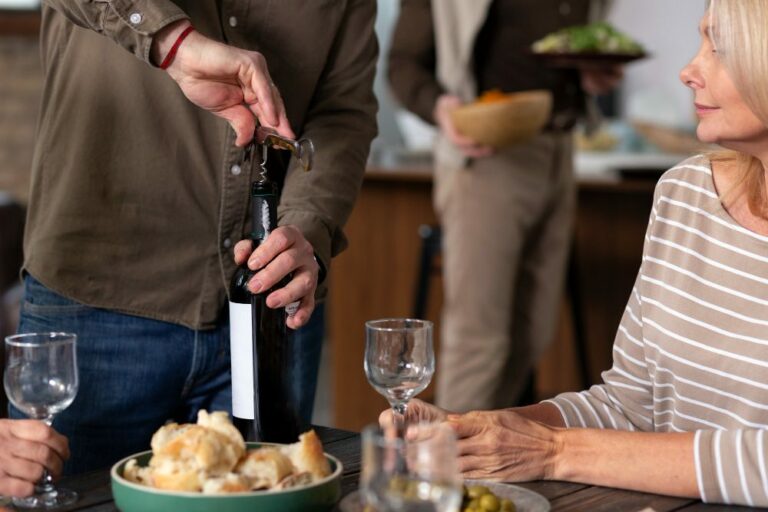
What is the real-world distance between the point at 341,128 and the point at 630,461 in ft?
2.66

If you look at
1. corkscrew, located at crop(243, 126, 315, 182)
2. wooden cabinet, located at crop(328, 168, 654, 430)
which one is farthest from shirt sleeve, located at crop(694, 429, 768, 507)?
wooden cabinet, located at crop(328, 168, 654, 430)

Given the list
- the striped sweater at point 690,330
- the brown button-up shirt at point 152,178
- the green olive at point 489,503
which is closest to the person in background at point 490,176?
the brown button-up shirt at point 152,178

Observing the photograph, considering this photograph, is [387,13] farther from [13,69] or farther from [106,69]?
[106,69]

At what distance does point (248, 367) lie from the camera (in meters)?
1.50

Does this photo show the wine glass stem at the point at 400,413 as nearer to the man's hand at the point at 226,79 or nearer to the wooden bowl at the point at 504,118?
the man's hand at the point at 226,79

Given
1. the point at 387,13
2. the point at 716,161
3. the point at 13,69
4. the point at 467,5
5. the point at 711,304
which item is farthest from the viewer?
the point at 387,13

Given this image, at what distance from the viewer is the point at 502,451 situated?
1489 millimetres

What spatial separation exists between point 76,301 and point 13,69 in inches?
178

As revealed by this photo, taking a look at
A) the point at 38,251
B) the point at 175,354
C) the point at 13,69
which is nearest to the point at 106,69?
the point at 38,251

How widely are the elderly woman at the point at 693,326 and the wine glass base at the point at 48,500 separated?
1.45 ft

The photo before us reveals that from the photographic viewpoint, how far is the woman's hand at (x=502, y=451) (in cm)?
149

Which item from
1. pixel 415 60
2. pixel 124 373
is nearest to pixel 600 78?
pixel 415 60

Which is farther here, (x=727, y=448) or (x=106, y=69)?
(x=106, y=69)

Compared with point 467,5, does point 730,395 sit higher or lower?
lower
